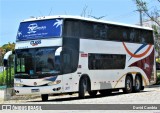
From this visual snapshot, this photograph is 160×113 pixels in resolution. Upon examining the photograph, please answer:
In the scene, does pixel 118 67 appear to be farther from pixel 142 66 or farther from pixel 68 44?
pixel 68 44

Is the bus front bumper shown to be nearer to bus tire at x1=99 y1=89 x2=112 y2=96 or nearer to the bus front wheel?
the bus front wheel

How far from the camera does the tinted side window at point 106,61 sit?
2505 centimetres

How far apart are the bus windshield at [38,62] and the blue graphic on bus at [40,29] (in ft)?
2.29

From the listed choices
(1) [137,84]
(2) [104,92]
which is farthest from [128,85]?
(2) [104,92]

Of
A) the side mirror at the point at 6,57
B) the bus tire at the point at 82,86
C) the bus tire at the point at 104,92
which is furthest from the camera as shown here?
the bus tire at the point at 104,92

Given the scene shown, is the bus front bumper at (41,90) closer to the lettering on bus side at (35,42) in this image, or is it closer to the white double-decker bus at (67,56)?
the white double-decker bus at (67,56)

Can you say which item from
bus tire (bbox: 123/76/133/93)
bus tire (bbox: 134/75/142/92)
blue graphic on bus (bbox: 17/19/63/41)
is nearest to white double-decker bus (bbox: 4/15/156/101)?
blue graphic on bus (bbox: 17/19/63/41)

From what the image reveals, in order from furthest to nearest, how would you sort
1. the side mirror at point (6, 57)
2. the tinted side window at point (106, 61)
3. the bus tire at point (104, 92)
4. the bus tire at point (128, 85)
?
the bus tire at point (128, 85), the bus tire at point (104, 92), the tinted side window at point (106, 61), the side mirror at point (6, 57)

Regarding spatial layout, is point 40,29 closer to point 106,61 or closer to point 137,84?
point 106,61

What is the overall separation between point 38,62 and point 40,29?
1721 mm

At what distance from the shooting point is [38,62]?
22812 mm

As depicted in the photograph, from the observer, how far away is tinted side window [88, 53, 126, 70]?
25.0m

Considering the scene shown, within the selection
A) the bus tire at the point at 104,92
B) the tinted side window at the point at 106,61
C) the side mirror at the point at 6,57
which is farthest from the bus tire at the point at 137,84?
the side mirror at the point at 6,57

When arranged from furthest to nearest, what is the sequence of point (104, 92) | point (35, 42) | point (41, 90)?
1. point (104, 92)
2. point (35, 42)
3. point (41, 90)
